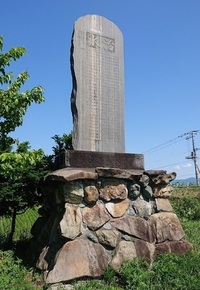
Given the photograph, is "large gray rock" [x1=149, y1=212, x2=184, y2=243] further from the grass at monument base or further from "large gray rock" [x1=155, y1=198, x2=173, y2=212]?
Answer: the grass at monument base

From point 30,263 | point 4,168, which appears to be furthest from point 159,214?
point 4,168

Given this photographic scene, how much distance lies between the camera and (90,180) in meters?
4.17

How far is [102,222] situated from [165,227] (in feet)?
3.02

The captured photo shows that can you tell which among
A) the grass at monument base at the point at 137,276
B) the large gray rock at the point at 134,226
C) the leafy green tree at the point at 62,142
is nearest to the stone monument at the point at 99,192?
the large gray rock at the point at 134,226

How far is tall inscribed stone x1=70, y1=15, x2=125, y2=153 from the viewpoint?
15.8 feet

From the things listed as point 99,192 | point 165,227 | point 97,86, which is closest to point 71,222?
point 99,192

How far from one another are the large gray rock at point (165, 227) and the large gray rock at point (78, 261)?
802 millimetres

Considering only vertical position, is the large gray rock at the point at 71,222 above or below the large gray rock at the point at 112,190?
below

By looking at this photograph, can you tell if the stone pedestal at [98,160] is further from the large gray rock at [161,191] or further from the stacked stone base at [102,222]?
the large gray rock at [161,191]

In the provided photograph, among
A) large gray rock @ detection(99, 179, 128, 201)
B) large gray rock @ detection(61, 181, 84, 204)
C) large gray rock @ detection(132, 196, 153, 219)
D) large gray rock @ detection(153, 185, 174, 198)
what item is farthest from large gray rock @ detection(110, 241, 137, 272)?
large gray rock @ detection(153, 185, 174, 198)

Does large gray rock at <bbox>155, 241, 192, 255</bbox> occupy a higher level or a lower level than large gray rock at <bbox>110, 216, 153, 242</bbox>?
lower

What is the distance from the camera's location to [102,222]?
4.07 metres

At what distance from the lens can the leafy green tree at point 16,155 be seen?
4.87 m

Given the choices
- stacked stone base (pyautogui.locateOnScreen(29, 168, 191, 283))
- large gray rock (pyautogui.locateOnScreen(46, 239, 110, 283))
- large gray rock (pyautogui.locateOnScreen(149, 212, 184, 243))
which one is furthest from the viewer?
large gray rock (pyautogui.locateOnScreen(149, 212, 184, 243))
